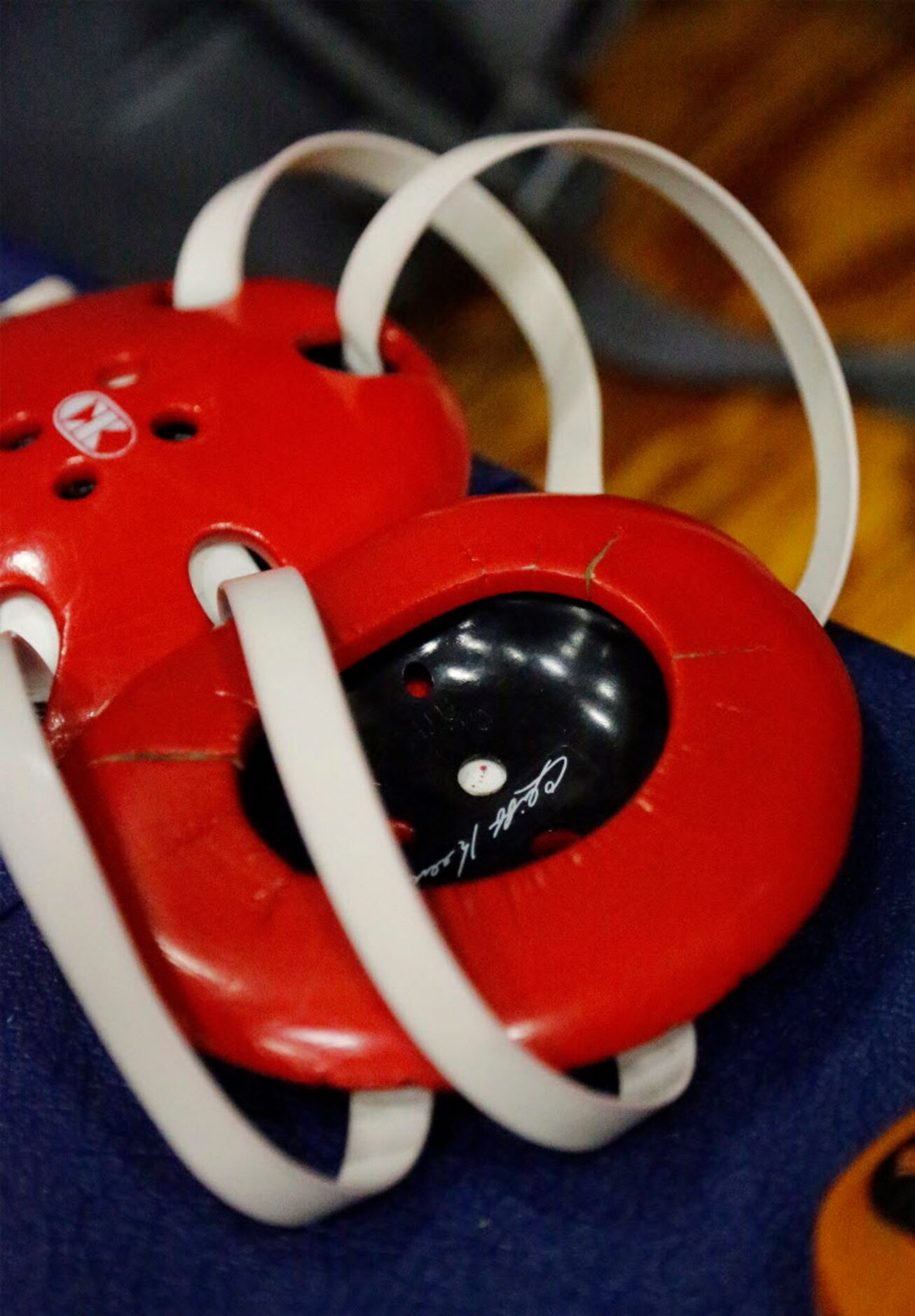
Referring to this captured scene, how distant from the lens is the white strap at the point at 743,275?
2.26 ft

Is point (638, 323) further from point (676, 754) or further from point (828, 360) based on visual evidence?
point (676, 754)

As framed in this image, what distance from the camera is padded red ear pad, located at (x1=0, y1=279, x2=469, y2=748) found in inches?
24.7

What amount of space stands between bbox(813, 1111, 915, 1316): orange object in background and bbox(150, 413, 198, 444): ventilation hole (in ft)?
1.60

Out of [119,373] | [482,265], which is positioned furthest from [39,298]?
[482,265]

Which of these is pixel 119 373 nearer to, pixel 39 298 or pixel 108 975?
pixel 39 298

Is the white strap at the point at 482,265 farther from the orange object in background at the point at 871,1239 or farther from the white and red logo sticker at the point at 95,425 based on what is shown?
the orange object in background at the point at 871,1239

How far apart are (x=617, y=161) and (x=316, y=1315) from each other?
2.04 ft

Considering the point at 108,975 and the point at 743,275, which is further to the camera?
the point at 743,275

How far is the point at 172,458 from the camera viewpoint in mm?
667

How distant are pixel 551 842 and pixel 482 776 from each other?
0.17 feet

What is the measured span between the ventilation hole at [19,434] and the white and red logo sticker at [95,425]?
0.06 ft

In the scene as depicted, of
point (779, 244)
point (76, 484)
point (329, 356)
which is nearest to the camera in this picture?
point (76, 484)
